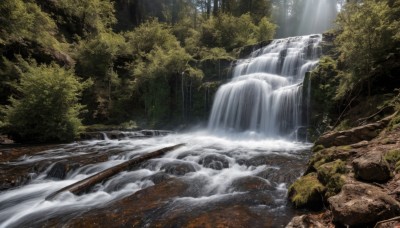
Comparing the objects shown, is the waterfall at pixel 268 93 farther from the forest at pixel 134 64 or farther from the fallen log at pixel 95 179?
the fallen log at pixel 95 179

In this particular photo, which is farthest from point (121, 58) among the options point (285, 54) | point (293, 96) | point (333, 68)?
point (333, 68)

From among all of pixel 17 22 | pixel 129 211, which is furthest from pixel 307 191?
pixel 17 22

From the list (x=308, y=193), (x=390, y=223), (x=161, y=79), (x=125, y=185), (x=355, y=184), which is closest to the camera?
(x=390, y=223)

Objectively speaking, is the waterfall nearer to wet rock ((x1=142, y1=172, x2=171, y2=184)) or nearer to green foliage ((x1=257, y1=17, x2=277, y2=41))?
green foliage ((x1=257, y1=17, x2=277, y2=41))

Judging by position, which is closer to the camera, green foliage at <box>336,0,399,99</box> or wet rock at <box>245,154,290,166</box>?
wet rock at <box>245,154,290,166</box>

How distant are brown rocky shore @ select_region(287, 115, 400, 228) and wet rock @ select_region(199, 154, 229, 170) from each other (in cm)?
287

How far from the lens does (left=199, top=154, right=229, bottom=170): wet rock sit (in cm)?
785

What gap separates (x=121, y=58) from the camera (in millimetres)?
23406

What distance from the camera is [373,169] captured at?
→ 373 cm

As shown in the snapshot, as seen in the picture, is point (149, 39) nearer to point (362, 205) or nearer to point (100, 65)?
point (100, 65)

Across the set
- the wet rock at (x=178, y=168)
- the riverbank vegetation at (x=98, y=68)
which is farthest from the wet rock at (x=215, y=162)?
the riverbank vegetation at (x=98, y=68)

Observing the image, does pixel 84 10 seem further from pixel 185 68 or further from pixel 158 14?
pixel 158 14

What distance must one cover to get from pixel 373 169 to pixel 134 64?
2176 cm

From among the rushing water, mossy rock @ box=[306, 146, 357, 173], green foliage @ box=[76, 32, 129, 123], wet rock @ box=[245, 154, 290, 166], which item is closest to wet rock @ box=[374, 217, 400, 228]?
the rushing water
